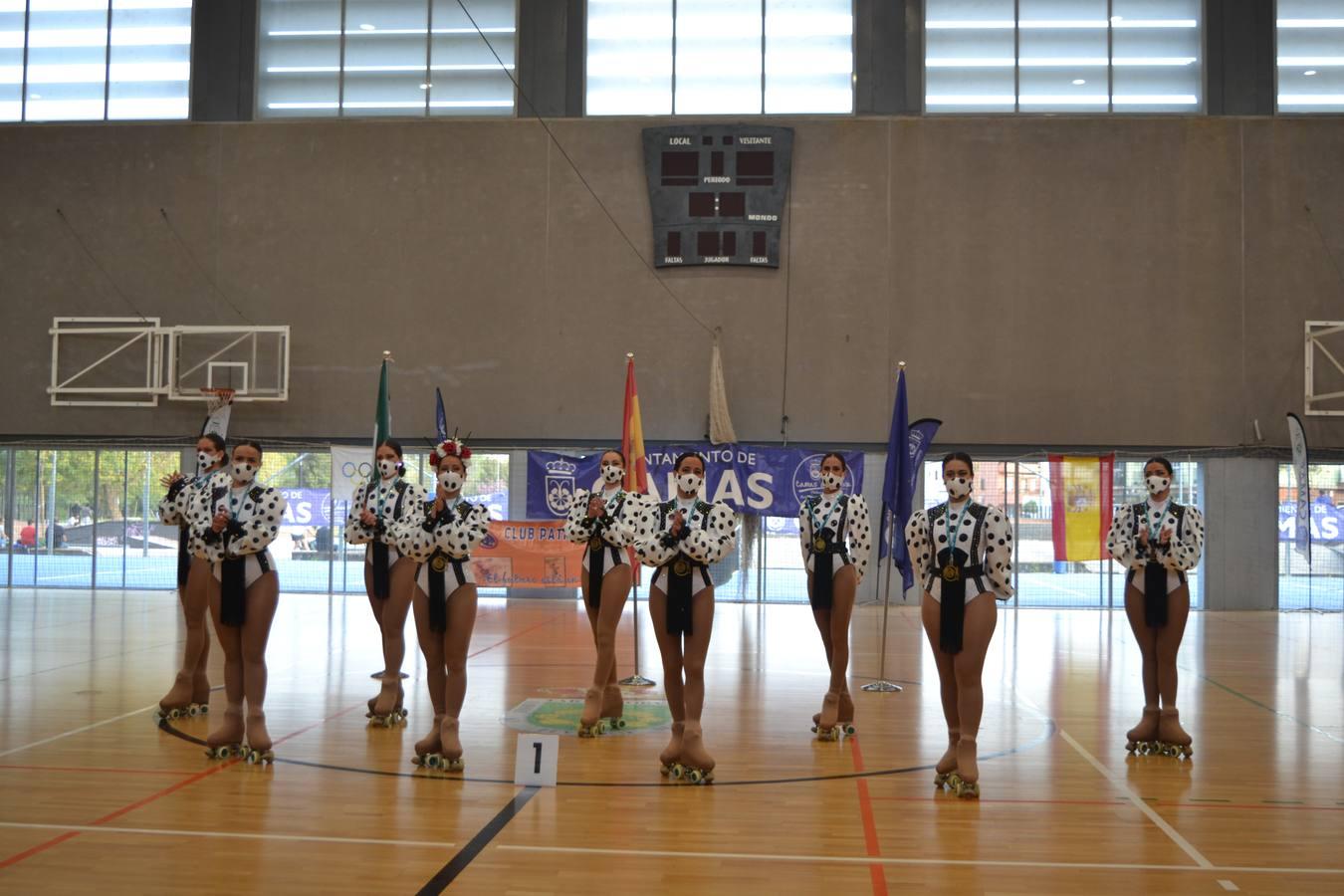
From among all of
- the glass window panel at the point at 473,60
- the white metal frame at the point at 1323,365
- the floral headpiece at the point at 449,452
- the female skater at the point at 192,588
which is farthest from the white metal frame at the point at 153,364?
the white metal frame at the point at 1323,365

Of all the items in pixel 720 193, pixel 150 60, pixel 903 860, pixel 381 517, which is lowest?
pixel 903 860

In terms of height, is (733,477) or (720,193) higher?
(720,193)

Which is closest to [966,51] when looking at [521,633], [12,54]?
[521,633]

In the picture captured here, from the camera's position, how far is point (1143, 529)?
7.51 m

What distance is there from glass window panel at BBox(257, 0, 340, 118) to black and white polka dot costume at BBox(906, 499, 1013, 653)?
1714 centimetres

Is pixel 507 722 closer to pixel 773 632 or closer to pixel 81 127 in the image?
pixel 773 632

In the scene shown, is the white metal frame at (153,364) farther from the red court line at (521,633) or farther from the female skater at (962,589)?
the female skater at (962,589)

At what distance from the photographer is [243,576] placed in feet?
22.4

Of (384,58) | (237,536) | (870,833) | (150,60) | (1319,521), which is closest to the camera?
(870,833)

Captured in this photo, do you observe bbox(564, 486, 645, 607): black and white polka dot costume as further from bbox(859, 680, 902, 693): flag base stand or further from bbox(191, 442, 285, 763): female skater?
bbox(859, 680, 902, 693): flag base stand

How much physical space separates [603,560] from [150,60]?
671 inches

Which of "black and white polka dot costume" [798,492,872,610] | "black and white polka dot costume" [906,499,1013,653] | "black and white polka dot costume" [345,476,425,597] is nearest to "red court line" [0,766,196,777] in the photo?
"black and white polka dot costume" [345,476,425,597]

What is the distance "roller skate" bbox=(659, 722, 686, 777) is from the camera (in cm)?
670

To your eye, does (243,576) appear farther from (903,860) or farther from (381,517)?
(903,860)
